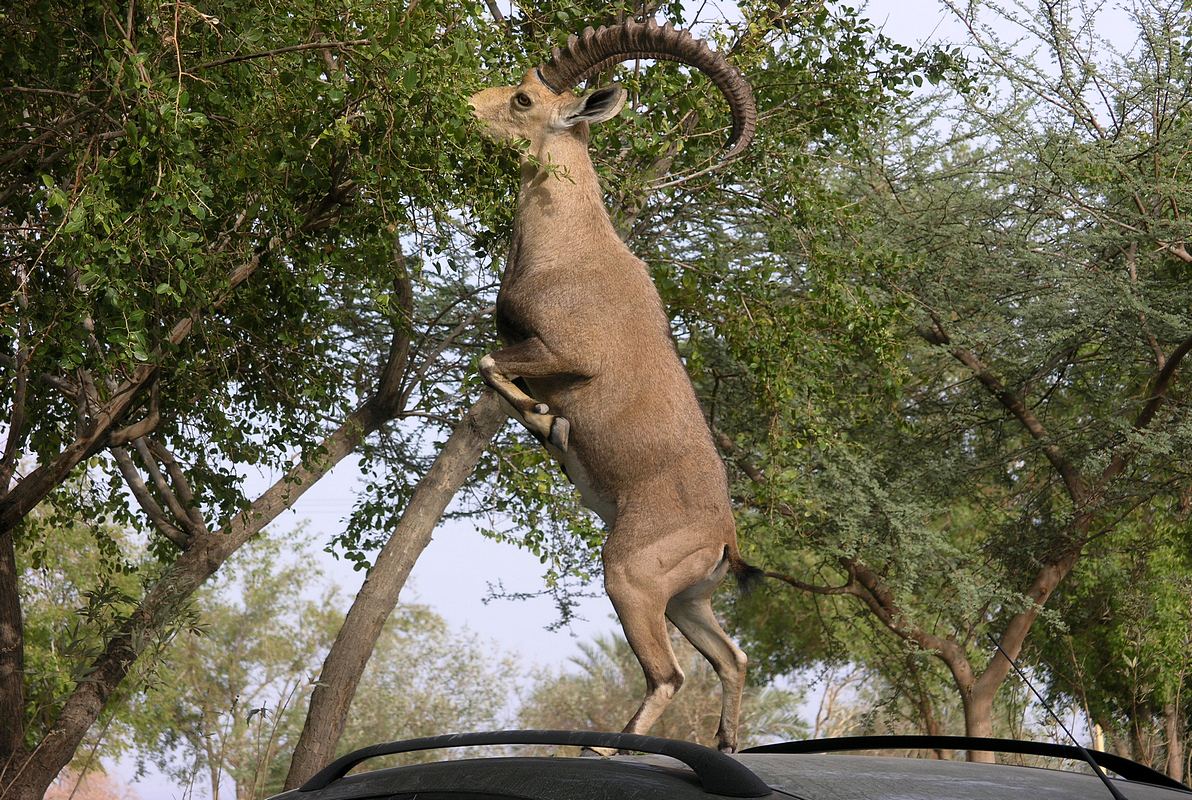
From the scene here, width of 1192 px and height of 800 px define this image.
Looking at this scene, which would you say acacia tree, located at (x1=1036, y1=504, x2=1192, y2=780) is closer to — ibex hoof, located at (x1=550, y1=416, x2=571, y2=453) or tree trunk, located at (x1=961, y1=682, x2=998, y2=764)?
tree trunk, located at (x1=961, y1=682, x2=998, y2=764)

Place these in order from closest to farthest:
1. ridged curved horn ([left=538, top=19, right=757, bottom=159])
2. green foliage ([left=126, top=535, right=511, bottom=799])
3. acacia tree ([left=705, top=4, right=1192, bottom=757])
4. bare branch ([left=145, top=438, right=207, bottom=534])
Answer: ridged curved horn ([left=538, top=19, right=757, bottom=159]) < bare branch ([left=145, top=438, right=207, bottom=534]) < acacia tree ([left=705, top=4, right=1192, bottom=757]) < green foliage ([left=126, top=535, right=511, bottom=799])

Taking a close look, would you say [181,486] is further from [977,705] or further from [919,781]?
[977,705]

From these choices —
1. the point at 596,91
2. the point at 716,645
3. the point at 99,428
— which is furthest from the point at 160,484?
the point at 716,645

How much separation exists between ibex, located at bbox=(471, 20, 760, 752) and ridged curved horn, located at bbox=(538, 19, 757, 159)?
2.18ft

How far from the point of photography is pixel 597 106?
581 centimetres

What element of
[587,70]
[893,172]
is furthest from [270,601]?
[587,70]

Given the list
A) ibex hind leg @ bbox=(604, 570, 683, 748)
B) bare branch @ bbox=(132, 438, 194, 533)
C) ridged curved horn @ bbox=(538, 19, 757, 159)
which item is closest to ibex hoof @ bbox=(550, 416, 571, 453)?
ibex hind leg @ bbox=(604, 570, 683, 748)

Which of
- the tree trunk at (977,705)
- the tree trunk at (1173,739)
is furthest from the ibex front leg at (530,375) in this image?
the tree trunk at (1173,739)

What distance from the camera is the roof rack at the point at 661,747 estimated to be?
72.5 inches

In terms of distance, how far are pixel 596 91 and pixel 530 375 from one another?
4.66 feet

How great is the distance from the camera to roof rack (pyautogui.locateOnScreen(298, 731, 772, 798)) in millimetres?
1842

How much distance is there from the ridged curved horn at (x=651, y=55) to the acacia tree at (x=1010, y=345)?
649cm

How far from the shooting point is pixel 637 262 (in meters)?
5.52

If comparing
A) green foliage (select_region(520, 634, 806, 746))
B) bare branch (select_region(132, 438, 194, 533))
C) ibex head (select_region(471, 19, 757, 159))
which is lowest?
ibex head (select_region(471, 19, 757, 159))
